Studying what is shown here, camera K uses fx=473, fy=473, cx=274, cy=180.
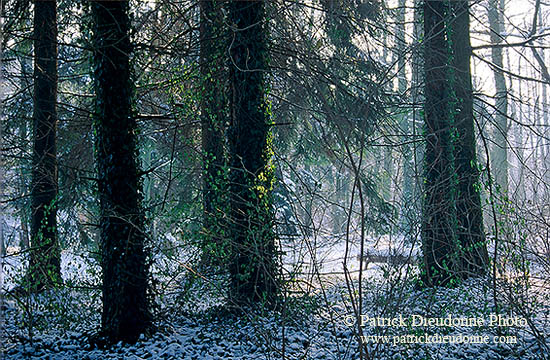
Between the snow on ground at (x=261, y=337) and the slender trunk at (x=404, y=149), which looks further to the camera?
the snow on ground at (x=261, y=337)

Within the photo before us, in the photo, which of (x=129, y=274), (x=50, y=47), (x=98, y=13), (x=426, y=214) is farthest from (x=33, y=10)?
(x=426, y=214)

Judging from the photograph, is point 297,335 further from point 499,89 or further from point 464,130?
point 499,89

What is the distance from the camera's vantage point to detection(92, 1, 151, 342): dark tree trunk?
214 inches

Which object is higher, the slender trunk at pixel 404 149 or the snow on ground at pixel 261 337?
the slender trunk at pixel 404 149

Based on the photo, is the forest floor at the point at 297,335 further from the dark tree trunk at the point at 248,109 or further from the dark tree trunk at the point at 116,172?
the dark tree trunk at the point at 248,109

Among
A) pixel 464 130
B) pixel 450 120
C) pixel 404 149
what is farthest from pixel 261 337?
pixel 404 149

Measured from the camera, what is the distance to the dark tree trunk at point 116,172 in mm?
5426

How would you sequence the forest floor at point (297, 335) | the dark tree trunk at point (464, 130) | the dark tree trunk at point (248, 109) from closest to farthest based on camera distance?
the forest floor at point (297, 335) < the dark tree trunk at point (248, 109) < the dark tree trunk at point (464, 130)

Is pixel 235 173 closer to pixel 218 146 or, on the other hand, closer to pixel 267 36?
pixel 218 146

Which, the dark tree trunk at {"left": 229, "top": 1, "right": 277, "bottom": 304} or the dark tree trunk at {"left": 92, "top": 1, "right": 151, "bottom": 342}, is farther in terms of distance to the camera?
the dark tree trunk at {"left": 229, "top": 1, "right": 277, "bottom": 304}

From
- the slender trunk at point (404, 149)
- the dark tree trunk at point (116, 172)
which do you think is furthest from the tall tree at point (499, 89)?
the dark tree trunk at point (116, 172)

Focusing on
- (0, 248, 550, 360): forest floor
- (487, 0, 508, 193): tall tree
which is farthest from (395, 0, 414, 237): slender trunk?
(487, 0, 508, 193): tall tree

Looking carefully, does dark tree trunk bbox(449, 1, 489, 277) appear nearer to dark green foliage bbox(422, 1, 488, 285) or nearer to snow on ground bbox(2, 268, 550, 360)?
dark green foliage bbox(422, 1, 488, 285)

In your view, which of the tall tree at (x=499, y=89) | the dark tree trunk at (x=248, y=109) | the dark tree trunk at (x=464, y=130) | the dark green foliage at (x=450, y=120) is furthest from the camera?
the tall tree at (x=499, y=89)
